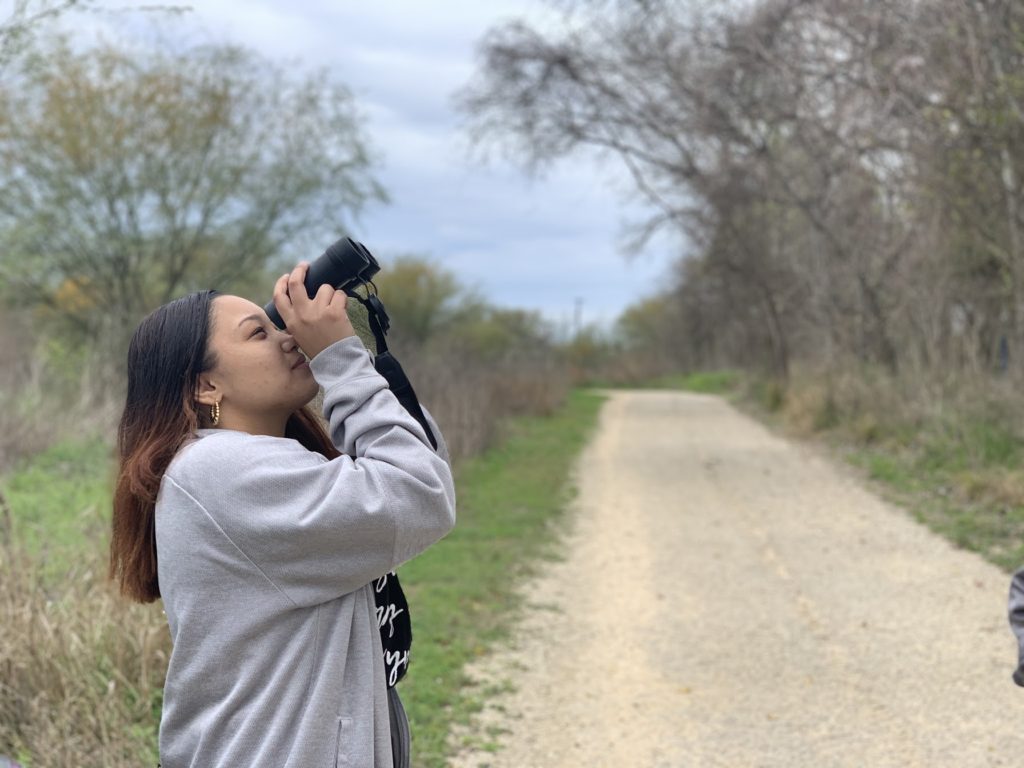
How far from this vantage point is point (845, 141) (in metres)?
14.4

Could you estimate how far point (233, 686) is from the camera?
5.81ft

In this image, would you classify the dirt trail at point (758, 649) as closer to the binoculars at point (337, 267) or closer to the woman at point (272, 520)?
the woman at point (272, 520)

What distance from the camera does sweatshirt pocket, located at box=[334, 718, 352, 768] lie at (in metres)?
1.74

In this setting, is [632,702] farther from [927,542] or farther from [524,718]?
[927,542]

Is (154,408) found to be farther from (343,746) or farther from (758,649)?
(758,649)

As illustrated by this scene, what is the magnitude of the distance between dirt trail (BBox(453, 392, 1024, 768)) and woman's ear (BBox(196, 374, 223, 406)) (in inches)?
116

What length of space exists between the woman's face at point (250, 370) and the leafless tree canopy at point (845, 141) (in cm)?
926

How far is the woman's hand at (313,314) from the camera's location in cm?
181

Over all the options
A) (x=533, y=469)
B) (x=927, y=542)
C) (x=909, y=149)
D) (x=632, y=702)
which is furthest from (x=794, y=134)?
(x=632, y=702)

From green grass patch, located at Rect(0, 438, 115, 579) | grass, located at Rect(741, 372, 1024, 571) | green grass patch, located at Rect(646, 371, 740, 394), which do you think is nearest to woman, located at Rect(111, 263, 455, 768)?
green grass patch, located at Rect(0, 438, 115, 579)

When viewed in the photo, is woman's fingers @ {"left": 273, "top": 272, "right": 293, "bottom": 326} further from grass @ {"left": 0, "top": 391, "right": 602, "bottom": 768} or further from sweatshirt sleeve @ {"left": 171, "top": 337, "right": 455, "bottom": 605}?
grass @ {"left": 0, "top": 391, "right": 602, "bottom": 768}

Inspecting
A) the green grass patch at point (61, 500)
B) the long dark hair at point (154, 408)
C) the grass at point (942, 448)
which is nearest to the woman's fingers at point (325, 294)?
the long dark hair at point (154, 408)

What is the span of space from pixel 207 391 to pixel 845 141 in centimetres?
1398

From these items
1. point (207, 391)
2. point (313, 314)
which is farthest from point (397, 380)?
point (207, 391)
